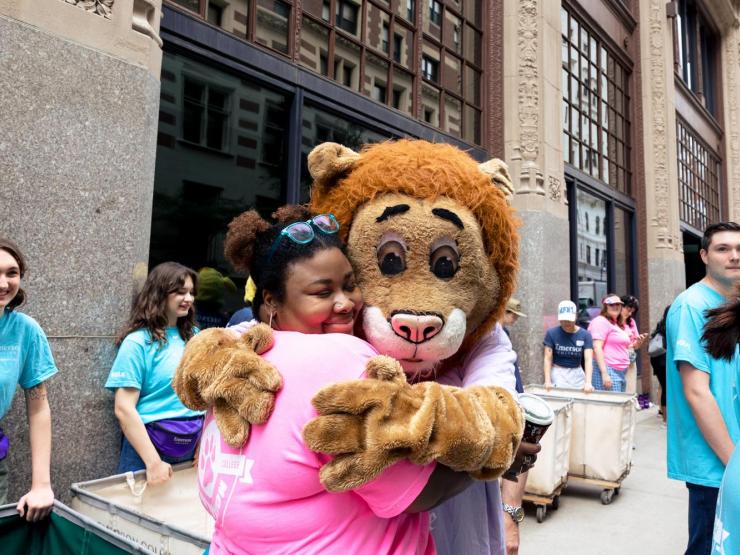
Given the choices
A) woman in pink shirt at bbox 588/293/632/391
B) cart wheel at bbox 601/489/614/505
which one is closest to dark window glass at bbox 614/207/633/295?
woman in pink shirt at bbox 588/293/632/391

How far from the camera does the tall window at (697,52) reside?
15.5 metres

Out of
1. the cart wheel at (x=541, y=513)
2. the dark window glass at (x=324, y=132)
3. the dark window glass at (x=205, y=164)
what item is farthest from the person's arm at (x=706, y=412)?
the dark window glass at (x=324, y=132)

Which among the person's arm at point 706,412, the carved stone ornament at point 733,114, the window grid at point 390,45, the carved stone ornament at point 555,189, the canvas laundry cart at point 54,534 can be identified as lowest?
the canvas laundry cart at point 54,534

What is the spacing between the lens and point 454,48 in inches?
291

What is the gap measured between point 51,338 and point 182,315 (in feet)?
2.21

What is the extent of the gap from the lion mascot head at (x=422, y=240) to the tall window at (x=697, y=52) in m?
15.5

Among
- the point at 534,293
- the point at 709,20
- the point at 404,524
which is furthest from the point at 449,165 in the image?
the point at 709,20

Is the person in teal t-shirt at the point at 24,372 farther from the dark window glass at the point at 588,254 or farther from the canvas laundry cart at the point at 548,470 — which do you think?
the dark window glass at the point at 588,254

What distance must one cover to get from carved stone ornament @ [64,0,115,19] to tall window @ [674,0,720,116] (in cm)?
1474

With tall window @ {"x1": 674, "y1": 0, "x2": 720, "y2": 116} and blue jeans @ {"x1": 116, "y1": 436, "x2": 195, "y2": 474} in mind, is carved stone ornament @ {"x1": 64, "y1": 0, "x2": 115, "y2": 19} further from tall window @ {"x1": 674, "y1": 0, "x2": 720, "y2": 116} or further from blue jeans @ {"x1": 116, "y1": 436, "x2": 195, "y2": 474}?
tall window @ {"x1": 674, "y1": 0, "x2": 720, "y2": 116}

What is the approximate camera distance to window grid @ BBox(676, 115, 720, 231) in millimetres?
14312

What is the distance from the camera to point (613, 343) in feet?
A: 24.4

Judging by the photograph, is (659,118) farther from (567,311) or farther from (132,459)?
(132,459)

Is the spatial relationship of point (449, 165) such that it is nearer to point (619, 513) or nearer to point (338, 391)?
point (338, 391)
